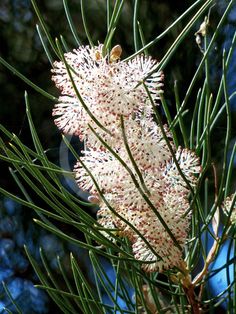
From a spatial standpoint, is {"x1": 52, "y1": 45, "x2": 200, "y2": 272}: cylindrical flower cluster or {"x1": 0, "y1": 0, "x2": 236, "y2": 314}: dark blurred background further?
{"x1": 0, "y1": 0, "x2": 236, "y2": 314}: dark blurred background

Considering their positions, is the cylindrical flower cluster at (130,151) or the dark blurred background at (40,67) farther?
the dark blurred background at (40,67)

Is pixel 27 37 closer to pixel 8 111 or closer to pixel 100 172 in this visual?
pixel 8 111

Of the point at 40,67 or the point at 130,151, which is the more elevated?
the point at 40,67

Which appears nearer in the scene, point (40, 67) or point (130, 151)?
point (130, 151)
